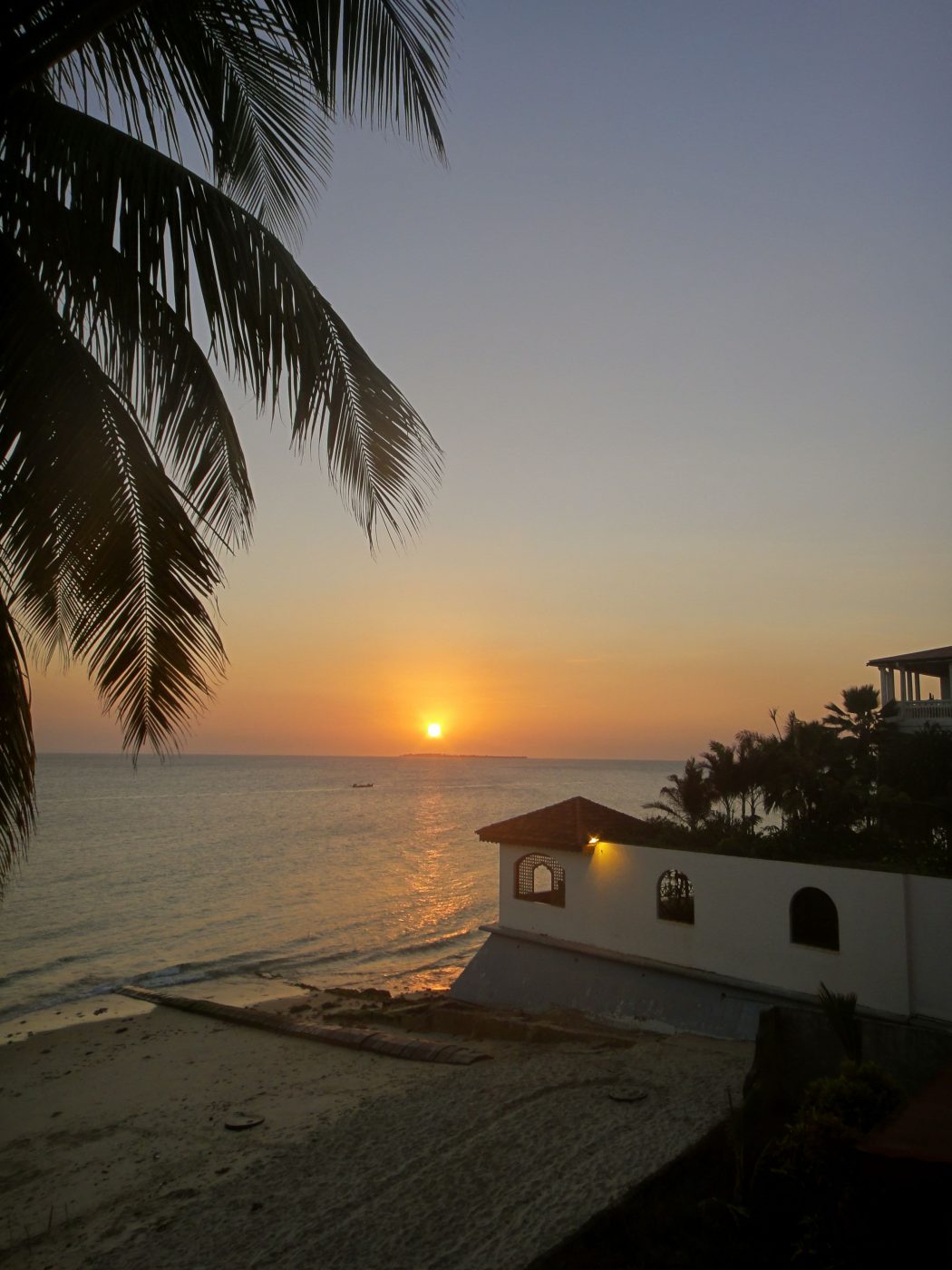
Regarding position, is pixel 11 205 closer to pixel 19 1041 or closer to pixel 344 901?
pixel 19 1041

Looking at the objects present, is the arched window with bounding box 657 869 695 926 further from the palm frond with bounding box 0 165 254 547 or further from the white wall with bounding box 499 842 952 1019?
the palm frond with bounding box 0 165 254 547

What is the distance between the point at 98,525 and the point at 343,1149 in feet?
32.5

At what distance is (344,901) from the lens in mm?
43156

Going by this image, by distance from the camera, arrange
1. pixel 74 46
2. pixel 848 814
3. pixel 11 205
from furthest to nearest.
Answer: pixel 848 814 → pixel 11 205 → pixel 74 46

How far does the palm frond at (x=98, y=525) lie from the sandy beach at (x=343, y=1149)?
6374 millimetres

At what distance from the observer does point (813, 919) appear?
608 inches

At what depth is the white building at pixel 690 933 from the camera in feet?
45.0

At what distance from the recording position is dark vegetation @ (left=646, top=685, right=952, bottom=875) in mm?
19422

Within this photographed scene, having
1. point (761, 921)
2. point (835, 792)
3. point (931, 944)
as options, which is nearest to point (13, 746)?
point (931, 944)

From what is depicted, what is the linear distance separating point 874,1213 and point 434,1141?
18.3ft

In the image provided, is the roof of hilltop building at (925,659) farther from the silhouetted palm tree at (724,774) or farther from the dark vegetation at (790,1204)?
the dark vegetation at (790,1204)

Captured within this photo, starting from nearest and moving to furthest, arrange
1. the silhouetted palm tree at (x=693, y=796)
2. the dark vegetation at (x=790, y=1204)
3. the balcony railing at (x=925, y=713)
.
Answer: the dark vegetation at (x=790, y=1204), the balcony railing at (x=925, y=713), the silhouetted palm tree at (x=693, y=796)

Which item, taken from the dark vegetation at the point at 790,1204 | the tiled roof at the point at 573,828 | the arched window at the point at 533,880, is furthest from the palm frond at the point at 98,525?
the arched window at the point at 533,880

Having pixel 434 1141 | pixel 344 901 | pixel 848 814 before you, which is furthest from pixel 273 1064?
pixel 344 901
